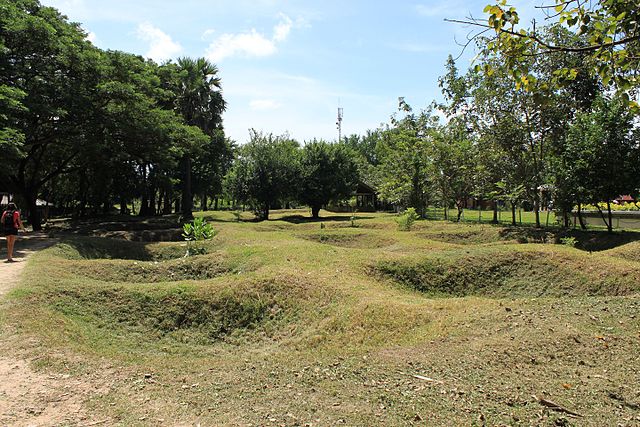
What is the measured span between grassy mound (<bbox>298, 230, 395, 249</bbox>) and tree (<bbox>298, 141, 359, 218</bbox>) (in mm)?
16470

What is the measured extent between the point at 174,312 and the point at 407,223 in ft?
55.0

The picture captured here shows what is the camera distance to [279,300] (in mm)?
8906

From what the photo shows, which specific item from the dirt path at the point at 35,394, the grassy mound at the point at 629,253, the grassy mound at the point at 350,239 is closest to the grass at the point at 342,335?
the dirt path at the point at 35,394

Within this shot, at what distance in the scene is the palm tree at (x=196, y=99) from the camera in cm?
3025

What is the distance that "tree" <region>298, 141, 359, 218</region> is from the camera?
123 feet

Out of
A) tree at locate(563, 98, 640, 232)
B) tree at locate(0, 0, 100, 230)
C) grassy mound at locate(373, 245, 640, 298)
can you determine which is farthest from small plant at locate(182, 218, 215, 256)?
tree at locate(563, 98, 640, 232)

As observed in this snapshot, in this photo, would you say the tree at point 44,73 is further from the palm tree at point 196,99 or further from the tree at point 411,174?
the tree at point 411,174

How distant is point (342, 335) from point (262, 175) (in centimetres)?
2859

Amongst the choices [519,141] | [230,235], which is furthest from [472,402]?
[519,141]

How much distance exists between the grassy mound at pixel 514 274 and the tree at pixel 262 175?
23726 mm

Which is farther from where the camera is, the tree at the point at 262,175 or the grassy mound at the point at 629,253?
the tree at the point at 262,175

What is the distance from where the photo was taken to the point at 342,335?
7121 millimetres

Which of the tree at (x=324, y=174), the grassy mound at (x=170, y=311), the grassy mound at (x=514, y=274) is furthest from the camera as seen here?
A: the tree at (x=324, y=174)

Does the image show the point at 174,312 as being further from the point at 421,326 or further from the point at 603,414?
the point at 603,414
